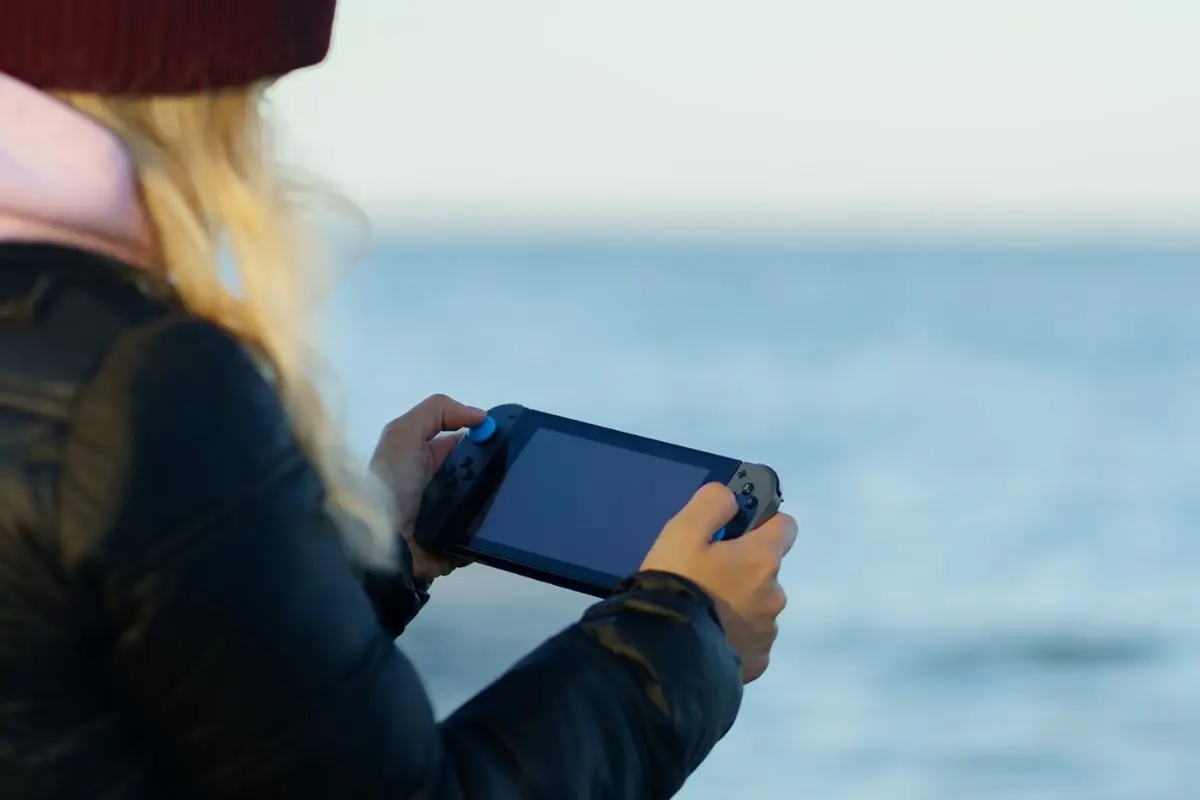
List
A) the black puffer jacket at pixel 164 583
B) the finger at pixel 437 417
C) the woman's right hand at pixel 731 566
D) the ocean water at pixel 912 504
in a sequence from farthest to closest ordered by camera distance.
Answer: the ocean water at pixel 912 504, the finger at pixel 437 417, the woman's right hand at pixel 731 566, the black puffer jacket at pixel 164 583

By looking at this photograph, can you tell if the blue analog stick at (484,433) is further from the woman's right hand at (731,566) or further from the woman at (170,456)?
the woman at (170,456)

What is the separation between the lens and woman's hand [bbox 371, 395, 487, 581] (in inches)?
38.2

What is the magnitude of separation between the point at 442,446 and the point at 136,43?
475 mm

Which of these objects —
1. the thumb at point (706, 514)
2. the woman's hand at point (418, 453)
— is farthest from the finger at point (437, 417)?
the thumb at point (706, 514)

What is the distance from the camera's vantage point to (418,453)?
1012mm

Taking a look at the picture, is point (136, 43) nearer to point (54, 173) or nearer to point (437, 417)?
point (54, 173)

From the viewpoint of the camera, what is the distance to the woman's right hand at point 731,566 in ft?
2.51

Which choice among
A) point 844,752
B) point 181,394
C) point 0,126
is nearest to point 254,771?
point 181,394

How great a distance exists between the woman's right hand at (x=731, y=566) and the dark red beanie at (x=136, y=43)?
0.97 ft

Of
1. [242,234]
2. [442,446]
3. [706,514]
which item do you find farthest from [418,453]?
[242,234]

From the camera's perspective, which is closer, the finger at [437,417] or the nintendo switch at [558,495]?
the nintendo switch at [558,495]

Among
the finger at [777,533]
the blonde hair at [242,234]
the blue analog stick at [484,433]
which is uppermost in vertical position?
the finger at [777,533]

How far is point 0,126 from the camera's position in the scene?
584 millimetres

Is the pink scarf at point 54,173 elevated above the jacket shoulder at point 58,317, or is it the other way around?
the pink scarf at point 54,173
